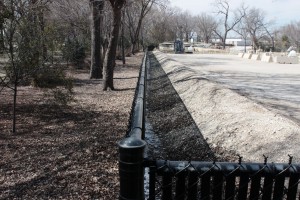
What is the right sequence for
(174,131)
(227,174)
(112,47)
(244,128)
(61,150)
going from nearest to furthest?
(227,174) → (61,150) → (244,128) → (174,131) → (112,47)

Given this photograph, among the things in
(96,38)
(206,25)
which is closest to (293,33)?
(206,25)

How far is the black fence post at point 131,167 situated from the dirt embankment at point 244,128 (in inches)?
164

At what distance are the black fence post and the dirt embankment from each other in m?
4.17

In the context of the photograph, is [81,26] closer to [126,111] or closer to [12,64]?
[126,111]

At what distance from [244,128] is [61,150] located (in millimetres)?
3524

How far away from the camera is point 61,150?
20.7ft

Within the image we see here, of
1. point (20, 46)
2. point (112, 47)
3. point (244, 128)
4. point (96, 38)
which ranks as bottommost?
point (244, 128)

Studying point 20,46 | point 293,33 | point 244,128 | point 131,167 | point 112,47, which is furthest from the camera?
point 293,33

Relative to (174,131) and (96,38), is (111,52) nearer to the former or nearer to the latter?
(96,38)

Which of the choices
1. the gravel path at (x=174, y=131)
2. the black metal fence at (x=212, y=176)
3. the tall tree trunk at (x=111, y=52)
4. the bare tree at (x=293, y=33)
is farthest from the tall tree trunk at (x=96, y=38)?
the bare tree at (x=293, y=33)

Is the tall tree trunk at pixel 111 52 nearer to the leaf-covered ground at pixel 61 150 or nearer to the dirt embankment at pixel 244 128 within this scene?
the leaf-covered ground at pixel 61 150

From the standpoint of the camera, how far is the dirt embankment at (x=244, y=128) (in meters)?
6.09

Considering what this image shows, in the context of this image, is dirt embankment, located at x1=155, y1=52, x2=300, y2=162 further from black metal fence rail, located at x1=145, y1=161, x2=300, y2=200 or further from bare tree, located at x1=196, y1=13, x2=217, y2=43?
bare tree, located at x1=196, y1=13, x2=217, y2=43

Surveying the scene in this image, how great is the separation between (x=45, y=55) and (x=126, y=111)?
9.57 ft
